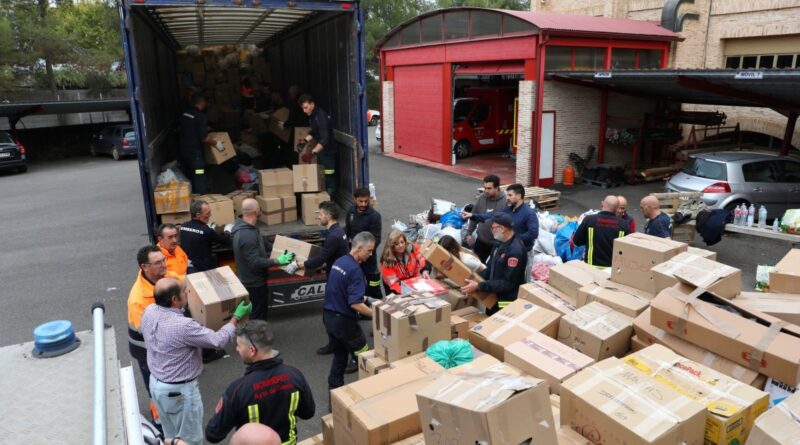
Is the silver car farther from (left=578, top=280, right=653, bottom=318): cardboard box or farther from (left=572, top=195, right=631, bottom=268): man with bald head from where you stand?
(left=578, top=280, right=653, bottom=318): cardboard box

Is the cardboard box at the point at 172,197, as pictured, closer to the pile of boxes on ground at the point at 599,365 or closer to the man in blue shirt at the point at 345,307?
the man in blue shirt at the point at 345,307

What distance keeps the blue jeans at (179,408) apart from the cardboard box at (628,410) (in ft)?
8.69

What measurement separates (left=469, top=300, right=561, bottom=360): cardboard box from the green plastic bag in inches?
11.9

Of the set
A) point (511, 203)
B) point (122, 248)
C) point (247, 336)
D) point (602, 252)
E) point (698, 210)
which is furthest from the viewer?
point (122, 248)

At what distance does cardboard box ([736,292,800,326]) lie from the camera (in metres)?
4.21

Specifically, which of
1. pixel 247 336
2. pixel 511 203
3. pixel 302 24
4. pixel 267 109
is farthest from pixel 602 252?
pixel 267 109

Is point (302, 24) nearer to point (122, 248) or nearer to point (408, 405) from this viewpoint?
point (122, 248)

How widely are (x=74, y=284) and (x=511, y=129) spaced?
54.1 ft

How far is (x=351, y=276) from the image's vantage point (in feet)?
16.2

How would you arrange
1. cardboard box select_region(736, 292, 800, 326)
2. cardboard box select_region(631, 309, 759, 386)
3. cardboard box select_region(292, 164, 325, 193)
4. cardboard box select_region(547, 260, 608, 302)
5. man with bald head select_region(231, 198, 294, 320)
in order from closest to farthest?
1. cardboard box select_region(631, 309, 759, 386)
2. cardboard box select_region(736, 292, 800, 326)
3. cardboard box select_region(547, 260, 608, 302)
4. man with bald head select_region(231, 198, 294, 320)
5. cardboard box select_region(292, 164, 325, 193)

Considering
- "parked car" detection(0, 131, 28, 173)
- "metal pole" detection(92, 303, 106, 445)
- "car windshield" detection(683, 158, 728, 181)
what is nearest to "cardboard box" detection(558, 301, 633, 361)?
"metal pole" detection(92, 303, 106, 445)

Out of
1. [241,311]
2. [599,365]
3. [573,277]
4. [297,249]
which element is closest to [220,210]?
[297,249]

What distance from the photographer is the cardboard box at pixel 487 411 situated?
2.51m

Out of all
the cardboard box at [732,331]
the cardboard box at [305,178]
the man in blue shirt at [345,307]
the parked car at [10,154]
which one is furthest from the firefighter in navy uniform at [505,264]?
the parked car at [10,154]
